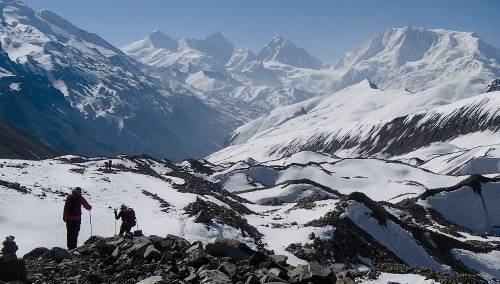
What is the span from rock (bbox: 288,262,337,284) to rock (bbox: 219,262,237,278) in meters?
1.86

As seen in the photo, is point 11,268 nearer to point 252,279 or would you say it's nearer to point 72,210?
point 252,279

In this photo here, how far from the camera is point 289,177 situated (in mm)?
109188

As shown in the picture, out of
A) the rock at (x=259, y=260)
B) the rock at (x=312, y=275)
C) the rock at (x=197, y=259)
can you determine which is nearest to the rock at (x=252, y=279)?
the rock at (x=312, y=275)

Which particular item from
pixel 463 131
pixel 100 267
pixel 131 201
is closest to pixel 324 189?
pixel 131 201

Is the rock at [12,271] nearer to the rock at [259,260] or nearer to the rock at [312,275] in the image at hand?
the rock at [259,260]

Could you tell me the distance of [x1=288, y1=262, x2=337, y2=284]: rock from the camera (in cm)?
1728

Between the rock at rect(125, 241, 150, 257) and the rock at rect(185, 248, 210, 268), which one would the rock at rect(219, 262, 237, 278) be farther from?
the rock at rect(125, 241, 150, 257)

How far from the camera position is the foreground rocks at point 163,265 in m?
16.8

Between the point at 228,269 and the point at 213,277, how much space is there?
1107 mm

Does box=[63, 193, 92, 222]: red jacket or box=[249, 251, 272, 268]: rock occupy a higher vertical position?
box=[63, 193, 92, 222]: red jacket

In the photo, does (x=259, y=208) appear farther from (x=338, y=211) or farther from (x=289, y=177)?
(x=289, y=177)

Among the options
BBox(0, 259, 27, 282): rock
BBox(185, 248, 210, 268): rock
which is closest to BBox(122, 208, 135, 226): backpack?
BBox(185, 248, 210, 268): rock

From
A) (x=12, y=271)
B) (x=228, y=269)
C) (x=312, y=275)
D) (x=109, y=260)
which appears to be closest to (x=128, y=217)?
(x=109, y=260)

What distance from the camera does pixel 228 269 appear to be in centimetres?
1734
